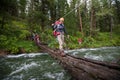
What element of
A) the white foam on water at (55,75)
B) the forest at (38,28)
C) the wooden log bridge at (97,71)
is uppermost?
the forest at (38,28)

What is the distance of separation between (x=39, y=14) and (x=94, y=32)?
1659 cm

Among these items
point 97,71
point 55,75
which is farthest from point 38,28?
point 97,71

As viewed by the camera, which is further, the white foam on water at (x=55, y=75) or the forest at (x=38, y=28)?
the forest at (x=38, y=28)

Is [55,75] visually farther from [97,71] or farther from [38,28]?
[38,28]

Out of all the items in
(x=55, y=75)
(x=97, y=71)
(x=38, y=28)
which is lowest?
(x=55, y=75)

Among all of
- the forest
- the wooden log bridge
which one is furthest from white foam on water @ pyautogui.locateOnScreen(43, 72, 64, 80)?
the forest

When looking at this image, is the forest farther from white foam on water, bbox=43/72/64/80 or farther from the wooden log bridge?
the wooden log bridge

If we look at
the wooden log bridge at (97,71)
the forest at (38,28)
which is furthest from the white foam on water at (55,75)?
the forest at (38,28)

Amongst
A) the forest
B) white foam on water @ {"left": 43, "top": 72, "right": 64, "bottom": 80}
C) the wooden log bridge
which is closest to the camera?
the wooden log bridge

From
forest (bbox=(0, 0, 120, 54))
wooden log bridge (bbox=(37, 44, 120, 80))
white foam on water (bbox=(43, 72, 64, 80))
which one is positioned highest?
forest (bbox=(0, 0, 120, 54))

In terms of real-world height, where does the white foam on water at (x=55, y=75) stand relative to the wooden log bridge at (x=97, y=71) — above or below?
below

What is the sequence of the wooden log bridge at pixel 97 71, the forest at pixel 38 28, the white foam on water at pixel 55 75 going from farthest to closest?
the forest at pixel 38 28, the white foam on water at pixel 55 75, the wooden log bridge at pixel 97 71

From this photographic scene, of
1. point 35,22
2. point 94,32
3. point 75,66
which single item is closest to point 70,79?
point 75,66

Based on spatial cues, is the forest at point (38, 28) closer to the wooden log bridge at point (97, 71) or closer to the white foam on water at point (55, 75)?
the white foam on water at point (55, 75)
